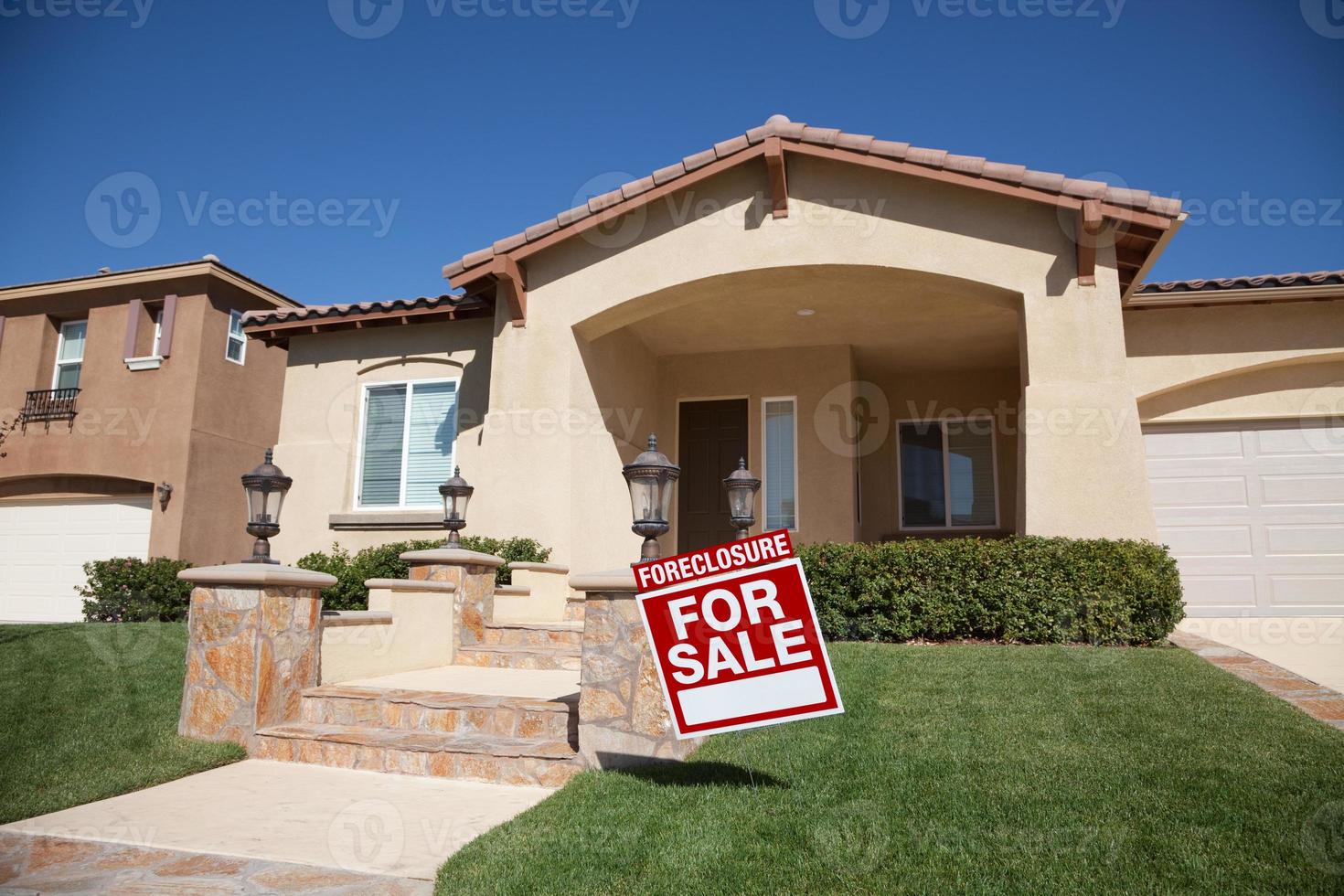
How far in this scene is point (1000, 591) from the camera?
765 centimetres

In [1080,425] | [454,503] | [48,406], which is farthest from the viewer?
[48,406]

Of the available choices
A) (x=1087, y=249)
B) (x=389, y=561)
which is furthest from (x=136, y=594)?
(x=1087, y=249)

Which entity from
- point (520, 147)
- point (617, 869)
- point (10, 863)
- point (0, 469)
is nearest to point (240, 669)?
point (10, 863)

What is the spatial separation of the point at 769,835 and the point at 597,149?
930cm

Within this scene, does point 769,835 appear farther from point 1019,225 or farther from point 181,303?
point 181,303

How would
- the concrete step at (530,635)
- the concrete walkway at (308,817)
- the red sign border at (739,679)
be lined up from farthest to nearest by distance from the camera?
the concrete step at (530,635), the red sign border at (739,679), the concrete walkway at (308,817)

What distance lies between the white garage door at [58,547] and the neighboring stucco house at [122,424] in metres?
0.02

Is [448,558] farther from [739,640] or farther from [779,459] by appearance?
[779,459]

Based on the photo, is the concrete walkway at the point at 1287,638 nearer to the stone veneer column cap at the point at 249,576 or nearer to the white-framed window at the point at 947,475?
the white-framed window at the point at 947,475

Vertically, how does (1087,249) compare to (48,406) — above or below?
above

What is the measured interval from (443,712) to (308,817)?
4.24 ft

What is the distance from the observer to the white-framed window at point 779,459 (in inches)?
478

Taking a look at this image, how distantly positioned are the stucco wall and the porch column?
21.9ft

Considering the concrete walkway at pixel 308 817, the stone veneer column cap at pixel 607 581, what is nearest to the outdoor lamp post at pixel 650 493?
the stone veneer column cap at pixel 607 581
